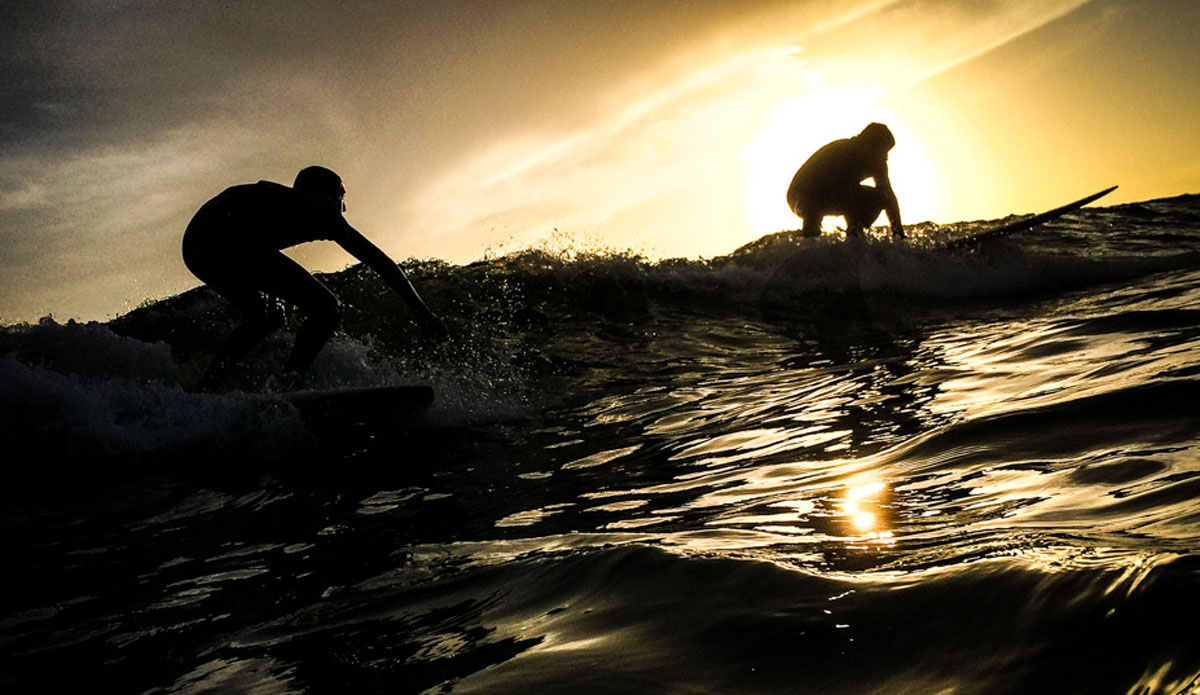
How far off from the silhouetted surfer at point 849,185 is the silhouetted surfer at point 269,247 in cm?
622

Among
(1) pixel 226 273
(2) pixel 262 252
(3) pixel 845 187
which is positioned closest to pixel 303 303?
(2) pixel 262 252

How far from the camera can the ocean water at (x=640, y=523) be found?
1034 millimetres

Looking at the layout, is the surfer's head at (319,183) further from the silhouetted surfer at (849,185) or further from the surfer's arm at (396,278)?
the silhouetted surfer at (849,185)

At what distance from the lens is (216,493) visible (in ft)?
12.3

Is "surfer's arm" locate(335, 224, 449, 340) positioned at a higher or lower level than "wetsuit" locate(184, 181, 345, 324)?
lower

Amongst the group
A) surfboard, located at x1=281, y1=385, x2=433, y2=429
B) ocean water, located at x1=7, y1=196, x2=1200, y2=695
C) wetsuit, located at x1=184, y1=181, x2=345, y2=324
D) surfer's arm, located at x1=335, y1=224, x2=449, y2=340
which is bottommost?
ocean water, located at x1=7, y1=196, x2=1200, y2=695

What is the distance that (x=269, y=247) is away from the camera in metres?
5.24

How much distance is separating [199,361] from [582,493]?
241 inches

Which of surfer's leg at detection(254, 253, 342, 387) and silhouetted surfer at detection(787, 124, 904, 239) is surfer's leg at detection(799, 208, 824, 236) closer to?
silhouetted surfer at detection(787, 124, 904, 239)

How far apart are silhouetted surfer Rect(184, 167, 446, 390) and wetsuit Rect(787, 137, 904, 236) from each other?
245 inches

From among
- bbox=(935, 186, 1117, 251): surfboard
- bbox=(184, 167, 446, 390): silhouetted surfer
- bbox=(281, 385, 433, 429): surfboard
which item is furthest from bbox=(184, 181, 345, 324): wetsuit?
bbox=(935, 186, 1117, 251): surfboard

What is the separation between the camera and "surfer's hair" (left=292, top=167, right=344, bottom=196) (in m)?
5.06

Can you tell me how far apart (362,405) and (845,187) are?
276 inches

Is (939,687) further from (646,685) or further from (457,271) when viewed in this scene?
(457,271)
